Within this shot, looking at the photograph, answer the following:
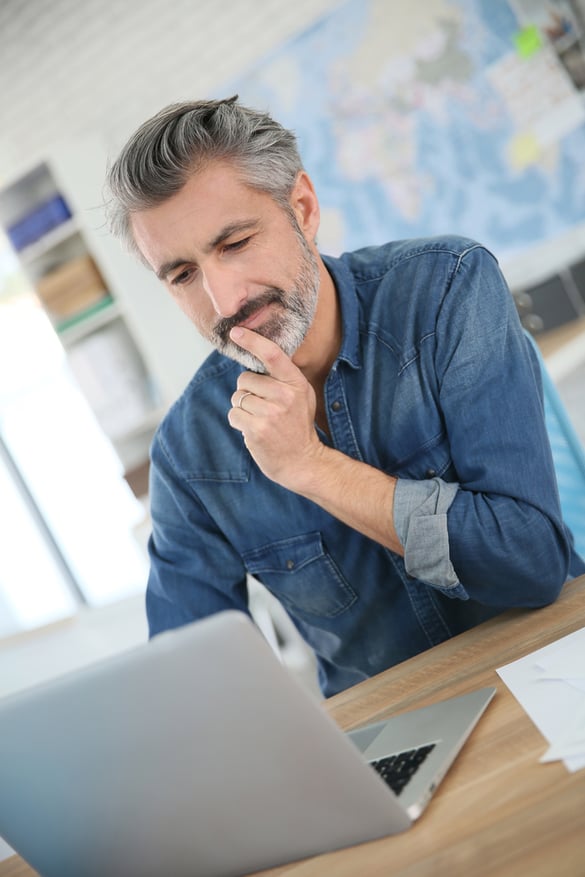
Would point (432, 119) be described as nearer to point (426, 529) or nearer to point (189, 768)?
point (426, 529)

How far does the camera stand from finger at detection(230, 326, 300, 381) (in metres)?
1.24

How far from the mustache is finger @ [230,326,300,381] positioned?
0.02 metres

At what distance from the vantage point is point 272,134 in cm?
129

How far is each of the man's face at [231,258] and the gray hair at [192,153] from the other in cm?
2

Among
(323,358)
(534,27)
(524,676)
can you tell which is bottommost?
(524,676)

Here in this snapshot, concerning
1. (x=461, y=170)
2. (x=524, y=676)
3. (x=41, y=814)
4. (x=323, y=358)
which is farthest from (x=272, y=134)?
(x=461, y=170)

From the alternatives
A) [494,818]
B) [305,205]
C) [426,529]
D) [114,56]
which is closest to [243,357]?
[305,205]

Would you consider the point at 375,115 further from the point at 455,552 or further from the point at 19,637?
the point at 19,637

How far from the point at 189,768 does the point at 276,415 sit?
596 mm

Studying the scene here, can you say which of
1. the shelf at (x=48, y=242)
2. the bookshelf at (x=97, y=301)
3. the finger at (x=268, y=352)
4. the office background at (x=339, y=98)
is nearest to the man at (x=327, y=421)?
the finger at (x=268, y=352)

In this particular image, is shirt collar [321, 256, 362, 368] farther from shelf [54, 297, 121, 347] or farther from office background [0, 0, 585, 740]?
shelf [54, 297, 121, 347]

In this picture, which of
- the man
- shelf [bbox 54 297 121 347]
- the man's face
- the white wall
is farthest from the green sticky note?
the man's face

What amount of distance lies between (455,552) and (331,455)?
0.71ft

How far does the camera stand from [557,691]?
80 centimetres
